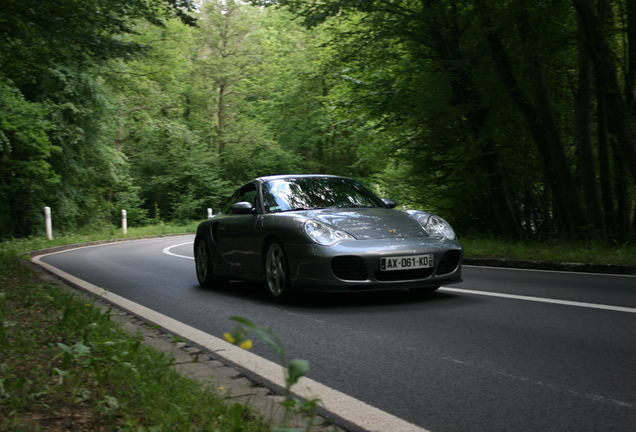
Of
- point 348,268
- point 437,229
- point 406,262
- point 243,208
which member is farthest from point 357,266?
point 243,208

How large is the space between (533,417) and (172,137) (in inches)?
1417

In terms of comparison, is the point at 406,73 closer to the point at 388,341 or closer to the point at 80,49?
the point at 80,49

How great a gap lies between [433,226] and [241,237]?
224 centimetres

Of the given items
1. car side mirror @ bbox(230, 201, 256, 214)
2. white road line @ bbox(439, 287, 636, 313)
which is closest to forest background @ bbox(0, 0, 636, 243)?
white road line @ bbox(439, 287, 636, 313)

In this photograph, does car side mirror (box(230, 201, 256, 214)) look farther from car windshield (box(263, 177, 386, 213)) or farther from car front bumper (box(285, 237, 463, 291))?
car front bumper (box(285, 237, 463, 291))

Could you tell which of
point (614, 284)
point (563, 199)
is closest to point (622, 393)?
point (614, 284)

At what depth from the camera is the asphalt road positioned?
3.43 m

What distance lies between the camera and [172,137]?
37.8 meters

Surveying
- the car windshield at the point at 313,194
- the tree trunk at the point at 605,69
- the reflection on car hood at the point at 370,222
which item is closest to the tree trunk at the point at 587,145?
the tree trunk at the point at 605,69

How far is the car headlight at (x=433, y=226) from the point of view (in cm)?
730

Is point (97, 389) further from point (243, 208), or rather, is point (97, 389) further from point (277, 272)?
point (243, 208)

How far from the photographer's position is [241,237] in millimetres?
8117

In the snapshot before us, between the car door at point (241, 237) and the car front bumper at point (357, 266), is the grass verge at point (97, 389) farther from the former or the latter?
the car door at point (241, 237)

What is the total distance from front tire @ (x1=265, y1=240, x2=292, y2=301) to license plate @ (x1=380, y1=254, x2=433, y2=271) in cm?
103
